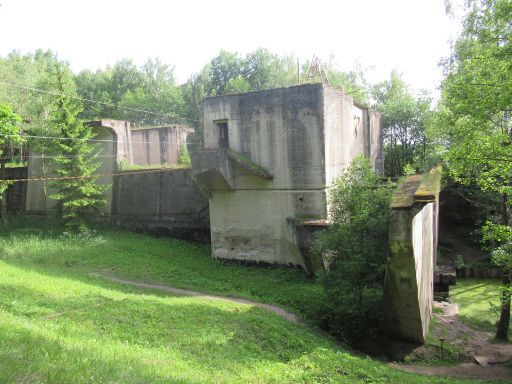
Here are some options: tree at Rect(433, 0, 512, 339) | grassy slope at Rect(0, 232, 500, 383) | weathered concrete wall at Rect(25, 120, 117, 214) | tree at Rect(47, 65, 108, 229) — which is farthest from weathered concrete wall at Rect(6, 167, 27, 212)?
tree at Rect(433, 0, 512, 339)

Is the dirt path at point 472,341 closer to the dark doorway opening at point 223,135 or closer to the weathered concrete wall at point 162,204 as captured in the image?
the dark doorway opening at point 223,135

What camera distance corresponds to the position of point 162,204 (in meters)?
21.4

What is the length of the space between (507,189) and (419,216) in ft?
7.28

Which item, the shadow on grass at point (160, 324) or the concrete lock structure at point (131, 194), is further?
the concrete lock structure at point (131, 194)

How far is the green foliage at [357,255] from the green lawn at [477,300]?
156 inches

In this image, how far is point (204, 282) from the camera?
47.9ft

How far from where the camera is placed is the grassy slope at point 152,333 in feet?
19.1

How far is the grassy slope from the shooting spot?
5.82m

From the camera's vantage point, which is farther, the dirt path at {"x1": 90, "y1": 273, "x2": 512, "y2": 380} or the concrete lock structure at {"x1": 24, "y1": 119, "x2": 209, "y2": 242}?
the concrete lock structure at {"x1": 24, "y1": 119, "x2": 209, "y2": 242}

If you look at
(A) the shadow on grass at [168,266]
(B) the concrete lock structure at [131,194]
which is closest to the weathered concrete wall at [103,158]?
(B) the concrete lock structure at [131,194]

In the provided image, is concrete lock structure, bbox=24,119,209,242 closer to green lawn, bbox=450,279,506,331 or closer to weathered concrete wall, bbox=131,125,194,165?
weathered concrete wall, bbox=131,125,194,165

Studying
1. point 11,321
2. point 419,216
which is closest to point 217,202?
point 419,216

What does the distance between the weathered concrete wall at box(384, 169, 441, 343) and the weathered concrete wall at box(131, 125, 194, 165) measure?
19.1 meters

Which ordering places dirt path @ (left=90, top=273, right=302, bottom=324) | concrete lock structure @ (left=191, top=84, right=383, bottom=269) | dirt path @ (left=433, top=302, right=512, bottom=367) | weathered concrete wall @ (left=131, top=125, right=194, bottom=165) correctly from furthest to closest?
weathered concrete wall @ (left=131, top=125, right=194, bottom=165) → concrete lock structure @ (left=191, top=84, right=383, bottom=269) → dirt path @ (left=90, top=273, right=302, bottom=324) → dirt path @ (left=433, top=302, right=512, bottom=367)
